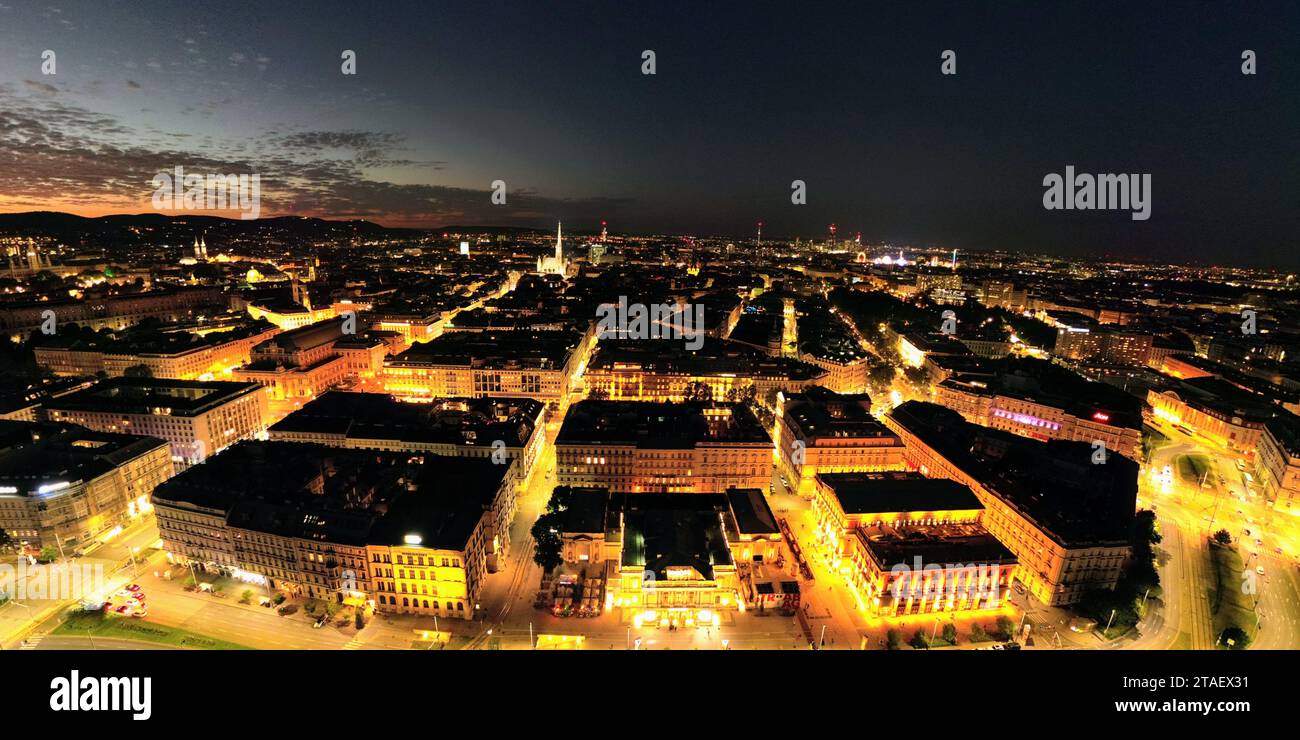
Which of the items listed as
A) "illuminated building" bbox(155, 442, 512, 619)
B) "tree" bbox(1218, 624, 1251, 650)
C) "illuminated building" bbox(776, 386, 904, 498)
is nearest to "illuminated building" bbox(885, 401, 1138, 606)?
"illuminated building" bbox(776, 386, 904, 498)

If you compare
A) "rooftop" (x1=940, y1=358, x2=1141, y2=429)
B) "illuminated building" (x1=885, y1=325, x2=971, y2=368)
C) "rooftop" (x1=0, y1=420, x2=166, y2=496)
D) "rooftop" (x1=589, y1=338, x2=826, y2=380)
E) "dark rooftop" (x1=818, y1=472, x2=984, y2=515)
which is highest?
"illuminated building" (x1=885, y1=325, x2=971, y2=368)

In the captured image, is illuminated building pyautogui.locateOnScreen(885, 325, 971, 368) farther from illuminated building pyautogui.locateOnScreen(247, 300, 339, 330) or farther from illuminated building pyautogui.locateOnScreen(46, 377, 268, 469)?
illuminated building pyautogui.locateOnScreen(247, 300, 339, 330)

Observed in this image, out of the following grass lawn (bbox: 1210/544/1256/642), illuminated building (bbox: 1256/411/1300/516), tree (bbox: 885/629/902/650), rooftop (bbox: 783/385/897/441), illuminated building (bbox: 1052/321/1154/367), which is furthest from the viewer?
illuminated building (bbox: 1052/321/1154/367)

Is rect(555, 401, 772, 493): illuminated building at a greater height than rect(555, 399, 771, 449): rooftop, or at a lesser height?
lesser

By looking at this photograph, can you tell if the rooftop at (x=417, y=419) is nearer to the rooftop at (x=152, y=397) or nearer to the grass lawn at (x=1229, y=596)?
the rooftop at (x=152, y=397)

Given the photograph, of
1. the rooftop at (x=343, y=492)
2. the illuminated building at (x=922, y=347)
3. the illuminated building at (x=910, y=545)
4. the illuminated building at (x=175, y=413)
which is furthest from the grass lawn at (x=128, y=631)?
the illuminated building at (x=922, y=347)

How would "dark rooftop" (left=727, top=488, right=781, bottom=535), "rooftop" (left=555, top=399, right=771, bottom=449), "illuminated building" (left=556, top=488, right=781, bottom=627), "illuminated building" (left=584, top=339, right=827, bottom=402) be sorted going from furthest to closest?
"illuminated building" (left=584, top=339, right=827, bottom=402) → "rooftop" (left=555, top=399, right=771, bottom=449) → "dark rooftop" (left=727, top=488, right=781, bottom=535) → "illuminated building" (left=556, top=488, right=781, bottom=627)
